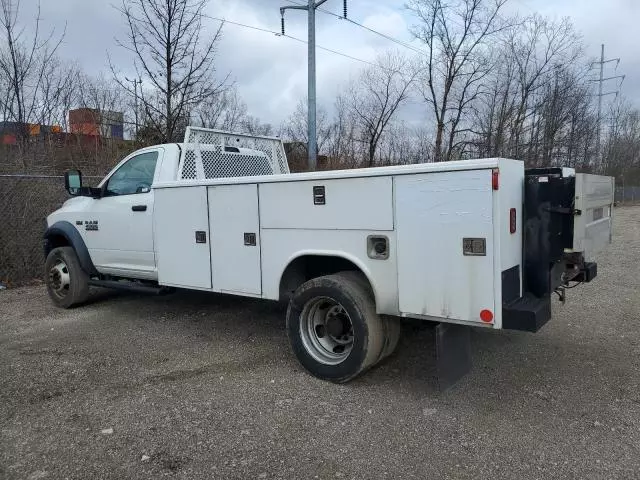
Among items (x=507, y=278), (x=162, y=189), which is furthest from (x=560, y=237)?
(x=162, y=189)

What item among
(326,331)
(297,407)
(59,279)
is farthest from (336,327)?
(59,279)

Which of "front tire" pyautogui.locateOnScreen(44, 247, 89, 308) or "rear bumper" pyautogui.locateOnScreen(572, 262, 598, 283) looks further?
"front tire" pyautogui.locateOnScreen(44, 247, 89, 308)

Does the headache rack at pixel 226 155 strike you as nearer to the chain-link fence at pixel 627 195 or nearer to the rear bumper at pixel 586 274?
the rear bumper at pixel 586 274

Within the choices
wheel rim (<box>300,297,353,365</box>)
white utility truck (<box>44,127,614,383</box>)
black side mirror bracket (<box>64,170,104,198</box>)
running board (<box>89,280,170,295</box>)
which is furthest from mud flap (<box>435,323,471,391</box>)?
black side mirror bracket (<box>64,170,104,198</box>)

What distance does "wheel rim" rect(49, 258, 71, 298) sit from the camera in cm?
728

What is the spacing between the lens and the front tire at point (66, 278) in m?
7.16

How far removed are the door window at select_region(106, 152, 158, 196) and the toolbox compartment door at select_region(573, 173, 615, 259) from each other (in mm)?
4561

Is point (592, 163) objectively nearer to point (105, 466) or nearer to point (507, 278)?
point (507, 278)

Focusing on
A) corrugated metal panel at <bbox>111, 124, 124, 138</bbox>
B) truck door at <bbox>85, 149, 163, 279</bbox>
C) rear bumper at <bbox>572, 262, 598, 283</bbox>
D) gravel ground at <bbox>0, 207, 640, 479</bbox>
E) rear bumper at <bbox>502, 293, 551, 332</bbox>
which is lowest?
gravel ground at <bbox>0, 207, 640, 479</bbox>

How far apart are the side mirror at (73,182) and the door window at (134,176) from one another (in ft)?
1.60

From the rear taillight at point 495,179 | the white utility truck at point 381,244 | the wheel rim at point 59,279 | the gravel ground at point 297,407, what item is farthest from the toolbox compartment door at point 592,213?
the wheel rim at point 59,279

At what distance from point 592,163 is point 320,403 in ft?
99.7

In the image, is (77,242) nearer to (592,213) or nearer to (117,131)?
(592,213)

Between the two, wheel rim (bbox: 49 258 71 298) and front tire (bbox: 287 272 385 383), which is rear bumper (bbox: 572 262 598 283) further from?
wheel rim (bbox: 49 258 71 298)
